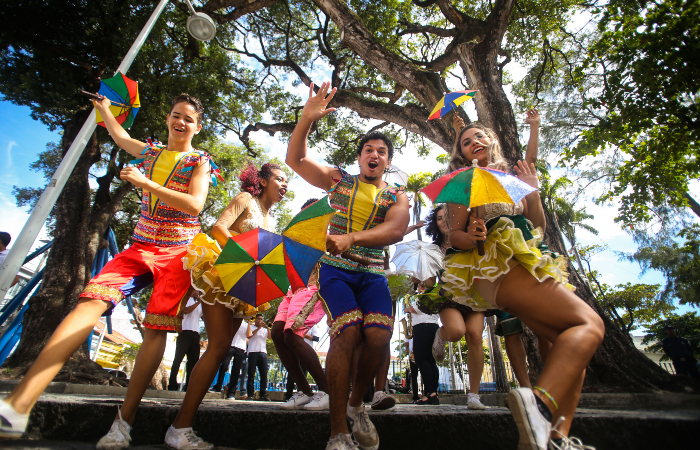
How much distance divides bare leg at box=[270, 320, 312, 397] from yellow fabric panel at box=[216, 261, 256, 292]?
1.56m

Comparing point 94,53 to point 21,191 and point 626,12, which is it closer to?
point 21,191

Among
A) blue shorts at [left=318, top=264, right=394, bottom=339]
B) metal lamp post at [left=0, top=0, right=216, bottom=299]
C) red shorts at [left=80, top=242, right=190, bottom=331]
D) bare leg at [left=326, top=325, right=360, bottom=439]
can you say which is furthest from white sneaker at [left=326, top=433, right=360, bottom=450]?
metal lamp post at [left=0, top=0, right=216, bottom=299]

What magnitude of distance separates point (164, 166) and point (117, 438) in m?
1.76

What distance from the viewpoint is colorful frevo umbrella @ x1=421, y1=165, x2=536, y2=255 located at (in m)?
1.95

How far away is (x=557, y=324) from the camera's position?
5.84 ft

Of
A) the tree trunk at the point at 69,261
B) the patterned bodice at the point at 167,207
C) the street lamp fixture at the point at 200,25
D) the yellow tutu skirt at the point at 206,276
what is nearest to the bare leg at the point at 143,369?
the yellow tutu skirt at the point at 206,276

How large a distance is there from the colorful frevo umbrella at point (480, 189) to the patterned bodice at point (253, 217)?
165 cm

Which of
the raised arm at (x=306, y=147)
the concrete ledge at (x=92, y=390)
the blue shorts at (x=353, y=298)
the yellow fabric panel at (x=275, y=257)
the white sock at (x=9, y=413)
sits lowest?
the concrete ledge at (x=92, y=390)

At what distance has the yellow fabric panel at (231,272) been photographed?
7.37 feet

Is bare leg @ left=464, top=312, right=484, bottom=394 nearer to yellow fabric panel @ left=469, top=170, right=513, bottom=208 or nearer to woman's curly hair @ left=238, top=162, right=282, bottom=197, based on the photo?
yellow fabric panel @ left=469, top=170, right=513, bottom=208

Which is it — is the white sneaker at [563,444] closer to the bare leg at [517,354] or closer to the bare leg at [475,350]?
the bare leg at [517,354]

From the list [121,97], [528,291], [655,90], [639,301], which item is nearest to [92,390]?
[121,97]

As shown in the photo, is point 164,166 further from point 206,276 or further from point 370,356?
point 370,356

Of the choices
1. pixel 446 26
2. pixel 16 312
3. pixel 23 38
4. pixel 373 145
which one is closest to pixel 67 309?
pixel 16 312
